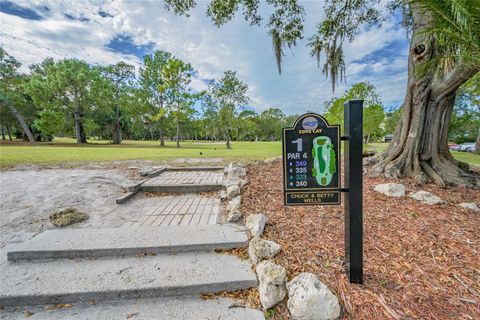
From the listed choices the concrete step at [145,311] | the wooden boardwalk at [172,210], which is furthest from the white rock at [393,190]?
the concrete step at [145,311]

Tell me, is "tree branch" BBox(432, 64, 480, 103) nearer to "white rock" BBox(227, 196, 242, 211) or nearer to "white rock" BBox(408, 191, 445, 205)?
"white rock" BBox(408, 191, 445, 205)

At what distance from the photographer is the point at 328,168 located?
1815 mm

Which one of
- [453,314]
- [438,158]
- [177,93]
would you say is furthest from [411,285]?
[177,93]

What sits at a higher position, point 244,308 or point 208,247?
point 208,247

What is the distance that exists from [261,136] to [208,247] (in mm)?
66782

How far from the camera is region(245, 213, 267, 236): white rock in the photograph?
8.19ft

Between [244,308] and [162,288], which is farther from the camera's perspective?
[162,288]

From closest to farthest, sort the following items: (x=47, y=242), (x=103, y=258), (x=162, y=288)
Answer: (x=162, y=288), (x=103, y=258), (x=47, y=242)

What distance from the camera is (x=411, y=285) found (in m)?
1.67

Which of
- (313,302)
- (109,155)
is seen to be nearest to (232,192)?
(313,302)

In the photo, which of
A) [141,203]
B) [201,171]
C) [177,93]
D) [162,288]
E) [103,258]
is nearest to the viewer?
[162,288]

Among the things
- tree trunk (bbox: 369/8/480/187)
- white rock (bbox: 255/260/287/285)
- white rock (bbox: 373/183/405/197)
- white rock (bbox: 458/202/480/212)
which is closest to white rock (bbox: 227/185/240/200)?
white rock (bbox: 255/260/287/285)

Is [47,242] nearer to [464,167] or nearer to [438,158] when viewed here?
[438,158]

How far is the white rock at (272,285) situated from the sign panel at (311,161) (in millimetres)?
619
